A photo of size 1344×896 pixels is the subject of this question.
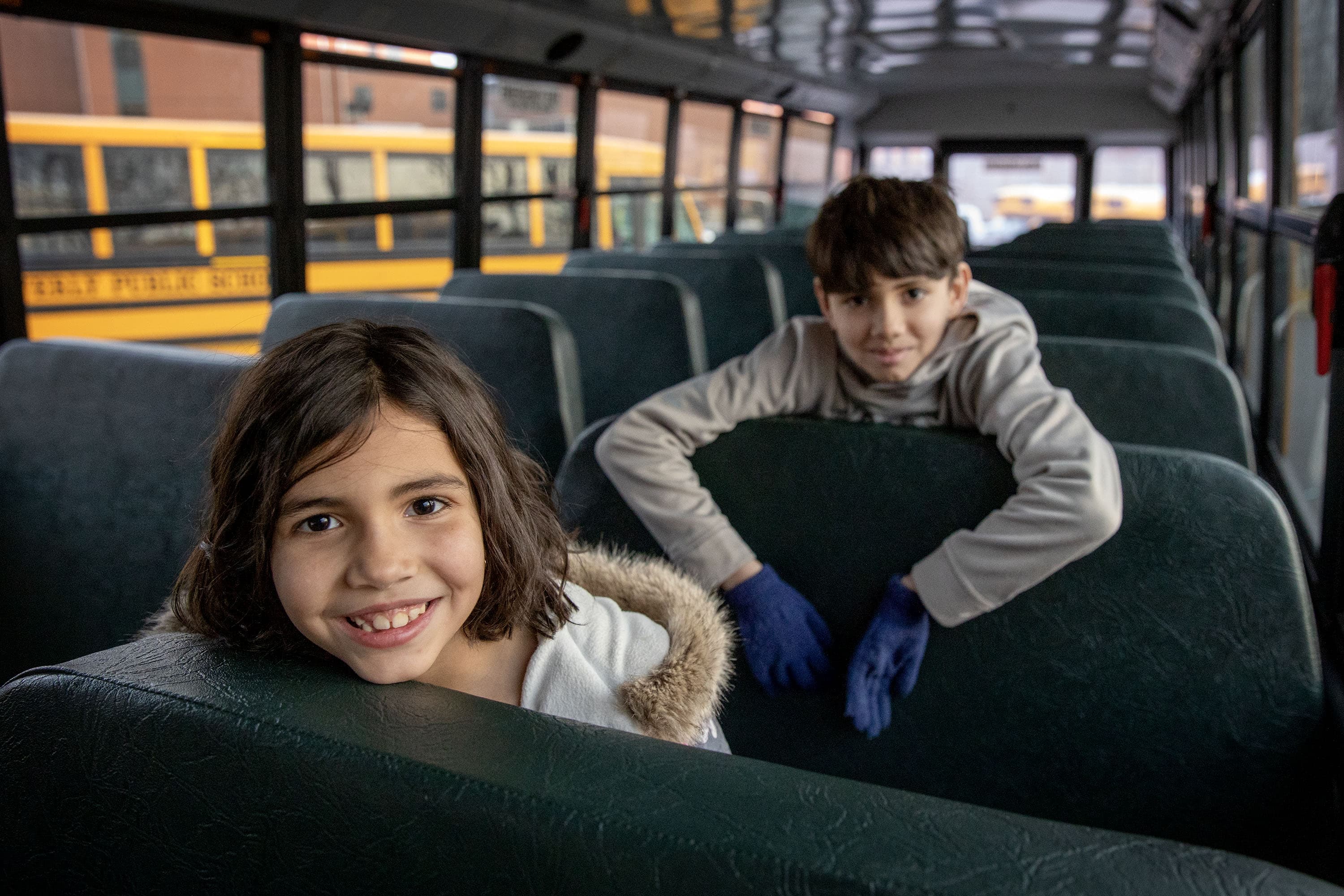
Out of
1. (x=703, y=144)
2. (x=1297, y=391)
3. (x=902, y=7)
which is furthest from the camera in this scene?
(x=703, y=144)

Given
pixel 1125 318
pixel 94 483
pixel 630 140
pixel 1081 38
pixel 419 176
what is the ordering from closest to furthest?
pixel 94 483 → pixel 1125 318 → pixel 419 176 → pixel 630 140 → pixel 1081 38

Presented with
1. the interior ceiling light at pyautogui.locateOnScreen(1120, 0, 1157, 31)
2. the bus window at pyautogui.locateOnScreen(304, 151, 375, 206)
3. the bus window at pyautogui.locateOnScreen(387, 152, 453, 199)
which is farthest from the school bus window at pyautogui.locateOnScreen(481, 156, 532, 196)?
the interior ceiling light at pyautogui.locateOnScreen(1120, 0, 1157, 31)

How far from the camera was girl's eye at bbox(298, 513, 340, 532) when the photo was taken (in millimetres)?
866

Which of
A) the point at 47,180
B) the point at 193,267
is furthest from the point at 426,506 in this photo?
the point at 193,267

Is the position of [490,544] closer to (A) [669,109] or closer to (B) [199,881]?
(B) [199,881]

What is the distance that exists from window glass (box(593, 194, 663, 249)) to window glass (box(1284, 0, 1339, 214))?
3338 mm

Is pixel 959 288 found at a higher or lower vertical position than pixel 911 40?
lower

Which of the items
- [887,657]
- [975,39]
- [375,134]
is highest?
[975,39]

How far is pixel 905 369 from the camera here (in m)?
1.58

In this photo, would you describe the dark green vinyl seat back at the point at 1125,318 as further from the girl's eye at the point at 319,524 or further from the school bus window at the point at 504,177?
the school bus window at the point at 504,177

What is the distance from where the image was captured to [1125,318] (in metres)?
Result: 2.37

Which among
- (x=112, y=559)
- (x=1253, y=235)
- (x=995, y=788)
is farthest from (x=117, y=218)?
(x=1253, y=235)

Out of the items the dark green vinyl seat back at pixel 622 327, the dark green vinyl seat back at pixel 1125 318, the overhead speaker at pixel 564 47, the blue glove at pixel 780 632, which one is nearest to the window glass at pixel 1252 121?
the dark green vinyl seat back at pixel 1125 318

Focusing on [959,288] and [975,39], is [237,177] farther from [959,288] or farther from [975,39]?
[975,39]
